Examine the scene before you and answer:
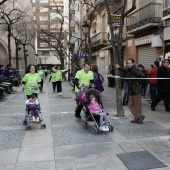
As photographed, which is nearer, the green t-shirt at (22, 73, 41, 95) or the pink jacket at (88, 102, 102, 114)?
the pink jacket at (88, 102, 102, 114)

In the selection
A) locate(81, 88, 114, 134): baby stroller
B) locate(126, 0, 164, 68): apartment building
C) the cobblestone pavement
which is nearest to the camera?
the cobblestone pavement

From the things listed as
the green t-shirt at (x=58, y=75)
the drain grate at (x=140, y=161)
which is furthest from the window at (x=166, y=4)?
the drain grate at (x=140, y=161)

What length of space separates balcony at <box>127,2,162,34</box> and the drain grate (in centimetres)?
1093

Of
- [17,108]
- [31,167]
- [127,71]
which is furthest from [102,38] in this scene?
[31,167]

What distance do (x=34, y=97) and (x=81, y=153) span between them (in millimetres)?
2784

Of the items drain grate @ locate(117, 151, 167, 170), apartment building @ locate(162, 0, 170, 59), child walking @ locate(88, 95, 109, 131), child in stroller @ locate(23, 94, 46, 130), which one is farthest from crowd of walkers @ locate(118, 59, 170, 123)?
drain grate @ locate(117, 151, 167, 170)

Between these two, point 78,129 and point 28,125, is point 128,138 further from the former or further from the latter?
Answer: point 28,125

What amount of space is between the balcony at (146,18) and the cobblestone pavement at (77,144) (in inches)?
309

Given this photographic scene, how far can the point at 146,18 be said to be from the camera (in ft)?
51.3

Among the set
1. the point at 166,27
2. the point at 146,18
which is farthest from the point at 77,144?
the point at 146,18

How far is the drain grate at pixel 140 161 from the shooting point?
15.1 feet

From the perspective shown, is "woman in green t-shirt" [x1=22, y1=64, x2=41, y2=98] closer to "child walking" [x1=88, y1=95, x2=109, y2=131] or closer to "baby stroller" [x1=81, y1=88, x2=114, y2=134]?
"baby stroller" [x1=81, y1=88, x2=114, y2=134]

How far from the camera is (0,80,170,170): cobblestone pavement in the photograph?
4.77m

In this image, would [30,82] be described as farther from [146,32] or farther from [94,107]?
[146,32]
